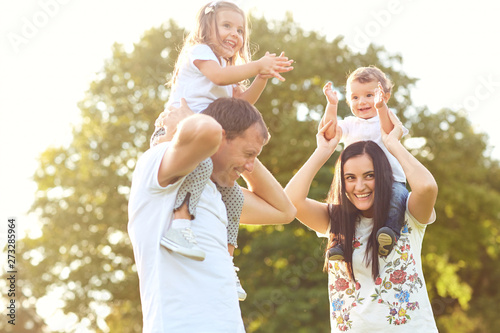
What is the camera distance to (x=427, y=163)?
1712cm

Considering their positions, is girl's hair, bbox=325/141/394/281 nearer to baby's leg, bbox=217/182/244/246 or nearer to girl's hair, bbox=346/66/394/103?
girl's hair, bbox=346/66/394/103

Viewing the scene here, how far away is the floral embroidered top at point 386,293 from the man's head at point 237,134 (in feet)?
5.08

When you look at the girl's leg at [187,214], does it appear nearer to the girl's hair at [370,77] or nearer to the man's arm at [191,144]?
the man's arm at [191,144]

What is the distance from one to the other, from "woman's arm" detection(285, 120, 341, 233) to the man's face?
4.92 ft

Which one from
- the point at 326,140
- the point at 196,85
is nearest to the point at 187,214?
the point at 196,85

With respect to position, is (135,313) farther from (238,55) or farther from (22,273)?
(238,55)

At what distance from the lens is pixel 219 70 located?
3.81 m

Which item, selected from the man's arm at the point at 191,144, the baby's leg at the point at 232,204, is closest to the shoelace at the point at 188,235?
A: the man's arm at the point at 191,144

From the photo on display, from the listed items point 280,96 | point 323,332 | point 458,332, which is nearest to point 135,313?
point 323,332

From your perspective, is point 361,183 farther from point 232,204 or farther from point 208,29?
point 208,29

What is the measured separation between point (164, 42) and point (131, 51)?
95 centimetres

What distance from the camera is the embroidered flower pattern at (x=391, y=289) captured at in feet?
14.1

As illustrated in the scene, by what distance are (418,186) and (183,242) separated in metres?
1.99

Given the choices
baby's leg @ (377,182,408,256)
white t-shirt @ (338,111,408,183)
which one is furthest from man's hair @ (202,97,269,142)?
white t-shirt @ (338,111,408,183)
